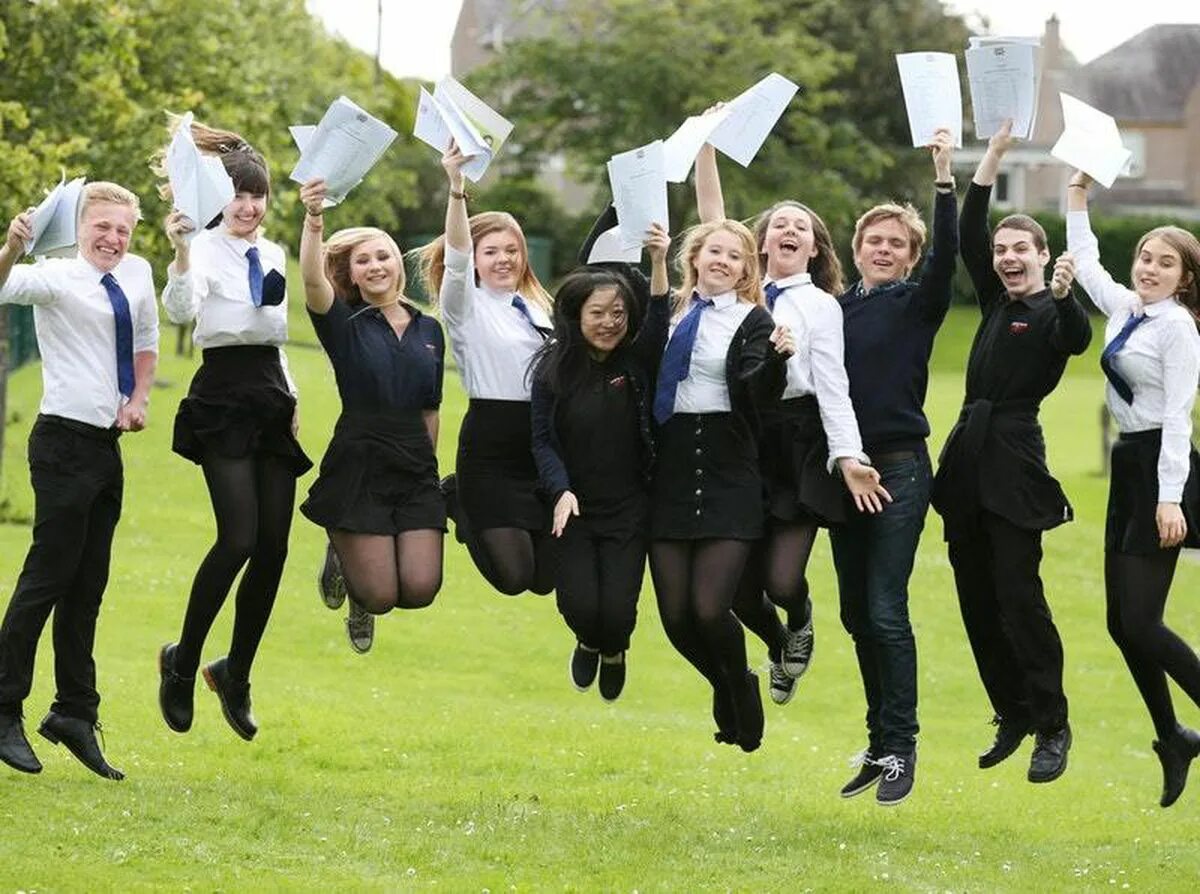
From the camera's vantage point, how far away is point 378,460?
37.2 ft

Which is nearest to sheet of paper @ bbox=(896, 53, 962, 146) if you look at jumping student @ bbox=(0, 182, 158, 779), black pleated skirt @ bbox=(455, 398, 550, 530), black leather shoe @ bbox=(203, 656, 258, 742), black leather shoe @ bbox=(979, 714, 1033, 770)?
black pleated skirt @ bbox=(455, 398, 550, 530)

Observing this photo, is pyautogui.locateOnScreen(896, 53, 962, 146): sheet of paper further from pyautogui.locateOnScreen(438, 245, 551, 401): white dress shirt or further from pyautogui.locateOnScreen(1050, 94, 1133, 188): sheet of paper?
pyautogui.locateOnScreen(438, 245, 551, 401): white dress shirt

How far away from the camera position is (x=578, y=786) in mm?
14844

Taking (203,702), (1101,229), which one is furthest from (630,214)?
(1101,229)

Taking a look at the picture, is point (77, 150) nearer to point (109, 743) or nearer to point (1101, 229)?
point (109, 743)

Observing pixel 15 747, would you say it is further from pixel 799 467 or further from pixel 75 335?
pixel 799 467

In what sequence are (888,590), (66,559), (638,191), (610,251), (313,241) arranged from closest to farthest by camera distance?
(313,241), (638,191), (888,590), (66,559), (610,251)

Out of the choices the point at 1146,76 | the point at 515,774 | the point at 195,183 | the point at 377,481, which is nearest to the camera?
the point at 195,183

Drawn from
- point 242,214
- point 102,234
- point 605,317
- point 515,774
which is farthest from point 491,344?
point 515,774

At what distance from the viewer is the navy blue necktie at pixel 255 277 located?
1111cm

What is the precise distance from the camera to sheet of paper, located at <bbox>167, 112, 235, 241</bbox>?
417 inches

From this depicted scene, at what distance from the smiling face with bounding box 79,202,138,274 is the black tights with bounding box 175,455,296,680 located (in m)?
1.07

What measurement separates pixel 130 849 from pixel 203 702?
7.63m

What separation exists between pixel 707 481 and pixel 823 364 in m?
0.78
